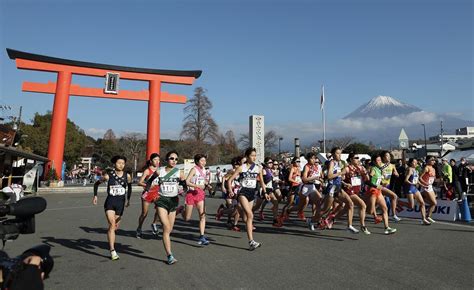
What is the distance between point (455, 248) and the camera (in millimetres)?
Answer: 6633

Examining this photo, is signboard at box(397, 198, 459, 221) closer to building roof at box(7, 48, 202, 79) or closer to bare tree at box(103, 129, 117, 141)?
building roof at box(7, 48, 202, 79)

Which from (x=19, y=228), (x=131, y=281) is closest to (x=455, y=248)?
(x=131, y=281)

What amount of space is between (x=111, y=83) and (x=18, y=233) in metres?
29.5

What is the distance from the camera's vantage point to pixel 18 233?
2.61m

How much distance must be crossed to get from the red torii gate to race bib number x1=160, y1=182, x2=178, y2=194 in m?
25.6

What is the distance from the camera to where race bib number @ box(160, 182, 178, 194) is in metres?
6.41

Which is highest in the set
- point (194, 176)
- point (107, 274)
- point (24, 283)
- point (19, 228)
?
point (194, 176)

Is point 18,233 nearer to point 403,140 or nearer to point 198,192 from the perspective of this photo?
point 198,192

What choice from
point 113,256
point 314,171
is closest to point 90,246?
point 113,256

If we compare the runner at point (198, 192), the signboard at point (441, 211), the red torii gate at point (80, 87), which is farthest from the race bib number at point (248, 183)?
the red torii gate at point (80, 87)

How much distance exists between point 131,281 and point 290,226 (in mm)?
5729

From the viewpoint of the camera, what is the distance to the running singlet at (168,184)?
6.40 metres

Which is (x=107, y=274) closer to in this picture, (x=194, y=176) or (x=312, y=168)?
(x=194, y=176)

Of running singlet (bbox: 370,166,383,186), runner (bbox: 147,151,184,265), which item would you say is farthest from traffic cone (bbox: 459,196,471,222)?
runner (bbox: 147,151,184,265)
